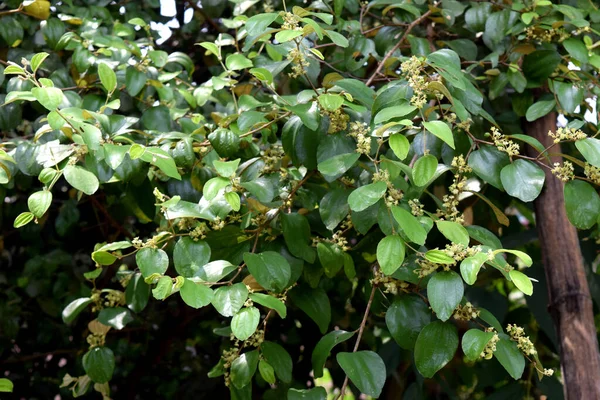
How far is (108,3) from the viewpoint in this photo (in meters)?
1.81

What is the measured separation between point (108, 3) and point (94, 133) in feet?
2.62

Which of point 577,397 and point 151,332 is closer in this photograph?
Answer: point 577,397

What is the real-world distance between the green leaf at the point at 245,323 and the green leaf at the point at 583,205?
47 cm

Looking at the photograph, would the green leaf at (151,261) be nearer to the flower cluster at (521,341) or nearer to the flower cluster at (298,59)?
the flower cluster at (298,59)

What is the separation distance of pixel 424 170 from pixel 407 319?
0.70 feet

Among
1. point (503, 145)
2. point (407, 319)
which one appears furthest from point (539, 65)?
point (407, 319)

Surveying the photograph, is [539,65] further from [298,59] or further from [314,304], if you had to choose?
[314,304]

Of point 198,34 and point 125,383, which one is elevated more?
point 198,34

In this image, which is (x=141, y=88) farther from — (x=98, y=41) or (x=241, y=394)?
(x=241, y=394)

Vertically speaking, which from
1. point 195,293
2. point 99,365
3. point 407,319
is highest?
point 195,293

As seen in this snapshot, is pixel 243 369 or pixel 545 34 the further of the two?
pixel 545 34

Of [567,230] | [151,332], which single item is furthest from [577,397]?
[151,332]

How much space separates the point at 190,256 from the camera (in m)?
1.09

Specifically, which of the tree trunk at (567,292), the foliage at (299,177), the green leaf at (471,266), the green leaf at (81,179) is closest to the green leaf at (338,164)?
the foliage at (299,177)
